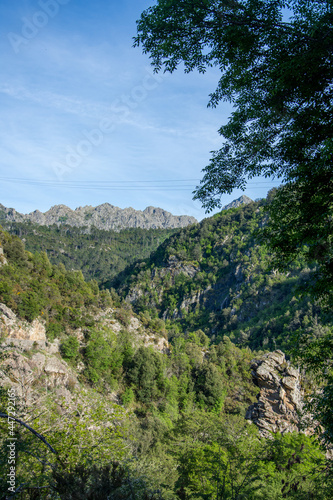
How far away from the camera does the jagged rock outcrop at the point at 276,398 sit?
97.7 ft

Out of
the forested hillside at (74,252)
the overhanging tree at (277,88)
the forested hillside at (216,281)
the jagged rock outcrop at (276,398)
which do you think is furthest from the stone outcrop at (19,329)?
the forested hillside at (74,252)

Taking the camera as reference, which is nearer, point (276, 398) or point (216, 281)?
point (276, 398)

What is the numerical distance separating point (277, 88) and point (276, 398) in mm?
33079

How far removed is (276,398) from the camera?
30750 millimetres

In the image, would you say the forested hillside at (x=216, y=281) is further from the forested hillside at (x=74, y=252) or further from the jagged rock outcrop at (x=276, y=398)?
the jagged rock outcrop at (x=276, y=398)

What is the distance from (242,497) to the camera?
10375 millimetres

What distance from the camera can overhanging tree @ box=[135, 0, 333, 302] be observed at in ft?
16.1

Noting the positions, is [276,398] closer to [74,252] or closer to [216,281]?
[216,281]

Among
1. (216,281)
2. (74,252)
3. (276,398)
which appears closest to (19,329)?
(276,398)

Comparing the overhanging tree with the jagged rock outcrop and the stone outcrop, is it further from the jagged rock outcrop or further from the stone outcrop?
the jagged rock outcrop

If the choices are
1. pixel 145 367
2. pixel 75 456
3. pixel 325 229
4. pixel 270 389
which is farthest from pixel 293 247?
pixel 145 367

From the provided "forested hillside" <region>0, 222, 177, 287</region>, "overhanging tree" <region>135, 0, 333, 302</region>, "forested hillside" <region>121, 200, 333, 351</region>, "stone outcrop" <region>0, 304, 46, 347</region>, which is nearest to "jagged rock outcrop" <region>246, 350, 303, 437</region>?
"stone outcrop" <region>0, 304, 46, 347</region>

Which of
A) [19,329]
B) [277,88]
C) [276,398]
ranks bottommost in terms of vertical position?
[276,398]

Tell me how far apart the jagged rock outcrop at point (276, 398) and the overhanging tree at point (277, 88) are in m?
29.6
